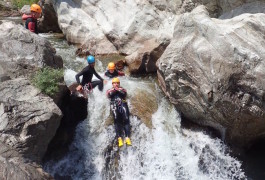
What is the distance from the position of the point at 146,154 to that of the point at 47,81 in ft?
10.8

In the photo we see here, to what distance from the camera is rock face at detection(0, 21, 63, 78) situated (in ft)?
24.6

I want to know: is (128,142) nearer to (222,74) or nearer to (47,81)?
(47,81)

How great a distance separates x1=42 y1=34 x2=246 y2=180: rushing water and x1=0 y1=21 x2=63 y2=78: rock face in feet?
6.77

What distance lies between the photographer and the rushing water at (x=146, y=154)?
7.73m

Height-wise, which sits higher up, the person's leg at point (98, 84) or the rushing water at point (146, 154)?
the person's leg at point (98, 84)

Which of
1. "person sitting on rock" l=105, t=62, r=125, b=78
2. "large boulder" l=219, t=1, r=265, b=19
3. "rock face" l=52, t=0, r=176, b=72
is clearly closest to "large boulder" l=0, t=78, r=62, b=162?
"person sitting on rock" l=105, t=62, r=125, b=78

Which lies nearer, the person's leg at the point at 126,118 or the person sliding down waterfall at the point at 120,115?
the person sliding down waterfall at the point at 120,115

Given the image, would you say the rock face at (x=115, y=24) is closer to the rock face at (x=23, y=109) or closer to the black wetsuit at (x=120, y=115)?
the black wetsuit at (x=120, y=115)

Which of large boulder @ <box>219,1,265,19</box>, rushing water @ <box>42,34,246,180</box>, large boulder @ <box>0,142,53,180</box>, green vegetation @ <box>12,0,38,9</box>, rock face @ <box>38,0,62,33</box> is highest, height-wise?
large boulder @ <box>219,1,265,19</box>

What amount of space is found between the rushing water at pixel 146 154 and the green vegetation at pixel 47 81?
1.60m

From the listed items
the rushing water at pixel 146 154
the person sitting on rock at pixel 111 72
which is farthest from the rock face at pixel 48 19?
the rushing water at pixel 146 154

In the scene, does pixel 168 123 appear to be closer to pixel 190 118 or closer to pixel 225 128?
pixel 190 118

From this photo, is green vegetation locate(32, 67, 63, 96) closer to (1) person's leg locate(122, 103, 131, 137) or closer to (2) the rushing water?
(2) the rushing water

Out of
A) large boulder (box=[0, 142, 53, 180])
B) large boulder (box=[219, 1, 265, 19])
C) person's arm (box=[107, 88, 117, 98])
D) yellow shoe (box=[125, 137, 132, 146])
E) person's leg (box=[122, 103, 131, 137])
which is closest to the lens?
large boulder (box=[0, 142, 53, 180])
